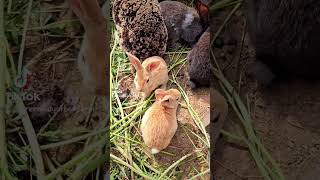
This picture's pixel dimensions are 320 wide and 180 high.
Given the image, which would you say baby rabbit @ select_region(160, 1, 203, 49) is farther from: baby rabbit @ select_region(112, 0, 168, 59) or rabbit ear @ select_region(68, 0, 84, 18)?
rabbit ear @ select_region(68, 0, 84, 18)

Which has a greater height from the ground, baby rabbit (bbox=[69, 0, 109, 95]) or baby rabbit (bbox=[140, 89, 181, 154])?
baby rabbit (bbox=[69, 0, 109, 95])

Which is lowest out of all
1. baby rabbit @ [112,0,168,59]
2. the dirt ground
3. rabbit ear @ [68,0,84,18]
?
the dirt ground

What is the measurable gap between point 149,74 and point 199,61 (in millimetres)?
151

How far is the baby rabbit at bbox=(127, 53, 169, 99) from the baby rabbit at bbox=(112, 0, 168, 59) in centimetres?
2

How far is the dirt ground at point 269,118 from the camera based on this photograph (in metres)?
1.26

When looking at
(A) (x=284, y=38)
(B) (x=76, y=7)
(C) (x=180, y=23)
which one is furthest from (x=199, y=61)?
(B) (x=76, y=7)

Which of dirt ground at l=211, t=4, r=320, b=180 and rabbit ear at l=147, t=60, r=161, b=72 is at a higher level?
rabbit ear at l=147, t=60, r=161, b=72

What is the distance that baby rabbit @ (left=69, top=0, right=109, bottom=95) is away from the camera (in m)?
1.26

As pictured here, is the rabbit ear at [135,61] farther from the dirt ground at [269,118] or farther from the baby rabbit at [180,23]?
the dirt ground at [269,118]

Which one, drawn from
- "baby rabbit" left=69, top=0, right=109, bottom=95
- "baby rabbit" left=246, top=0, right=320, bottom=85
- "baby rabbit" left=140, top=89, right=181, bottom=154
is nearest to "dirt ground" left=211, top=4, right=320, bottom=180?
"baby rabbit" left=246, top=0, right=320, bottom=85

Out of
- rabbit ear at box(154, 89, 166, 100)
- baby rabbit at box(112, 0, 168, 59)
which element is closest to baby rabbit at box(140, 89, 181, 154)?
rabbit ear at box(154, 89, 166, 100)

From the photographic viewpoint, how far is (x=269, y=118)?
1.29 meters

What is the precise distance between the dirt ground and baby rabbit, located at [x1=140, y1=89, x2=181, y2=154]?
0.17 metres

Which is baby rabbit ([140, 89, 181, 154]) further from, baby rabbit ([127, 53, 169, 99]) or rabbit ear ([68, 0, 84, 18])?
rabbit ear ([68, 0, 84, 18])
